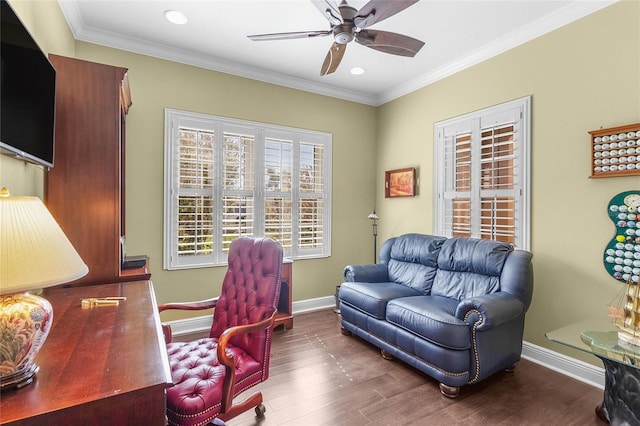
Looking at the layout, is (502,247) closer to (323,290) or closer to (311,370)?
(311,370)

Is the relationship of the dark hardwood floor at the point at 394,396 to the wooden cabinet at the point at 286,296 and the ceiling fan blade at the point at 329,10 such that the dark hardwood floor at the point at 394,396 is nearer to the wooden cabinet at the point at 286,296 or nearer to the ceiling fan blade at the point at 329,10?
the wooden cabinet at the point at 286,296

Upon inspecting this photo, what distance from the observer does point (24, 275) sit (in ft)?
2.66

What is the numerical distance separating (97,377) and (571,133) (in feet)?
11.3

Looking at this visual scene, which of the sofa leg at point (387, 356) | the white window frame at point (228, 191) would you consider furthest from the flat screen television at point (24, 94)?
the sofa leg at point (387, 356)

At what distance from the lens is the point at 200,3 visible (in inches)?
101

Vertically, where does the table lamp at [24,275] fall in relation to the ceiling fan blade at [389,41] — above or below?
below

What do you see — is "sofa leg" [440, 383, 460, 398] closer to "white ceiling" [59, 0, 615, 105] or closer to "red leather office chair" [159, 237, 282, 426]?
"red leather office chair" [159, 237, 282, 426]

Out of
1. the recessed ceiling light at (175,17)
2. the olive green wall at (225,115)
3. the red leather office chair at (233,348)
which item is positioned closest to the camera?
the red leather office chair at (233,348)

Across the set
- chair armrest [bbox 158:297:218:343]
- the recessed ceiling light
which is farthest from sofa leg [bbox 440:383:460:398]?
the recessed ceiling light

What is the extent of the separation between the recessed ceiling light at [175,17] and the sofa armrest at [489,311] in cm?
333

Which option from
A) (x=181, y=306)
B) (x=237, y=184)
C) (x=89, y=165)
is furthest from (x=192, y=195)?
(x=181, y=306)

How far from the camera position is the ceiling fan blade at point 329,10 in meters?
1.94

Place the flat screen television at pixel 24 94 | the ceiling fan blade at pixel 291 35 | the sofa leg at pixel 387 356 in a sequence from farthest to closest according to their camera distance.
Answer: the sofa leg at pixel 387 356, the ceiling fan blade at pixel 291 35, the flat screen television at pixel 24 94

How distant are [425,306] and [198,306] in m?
1.77
